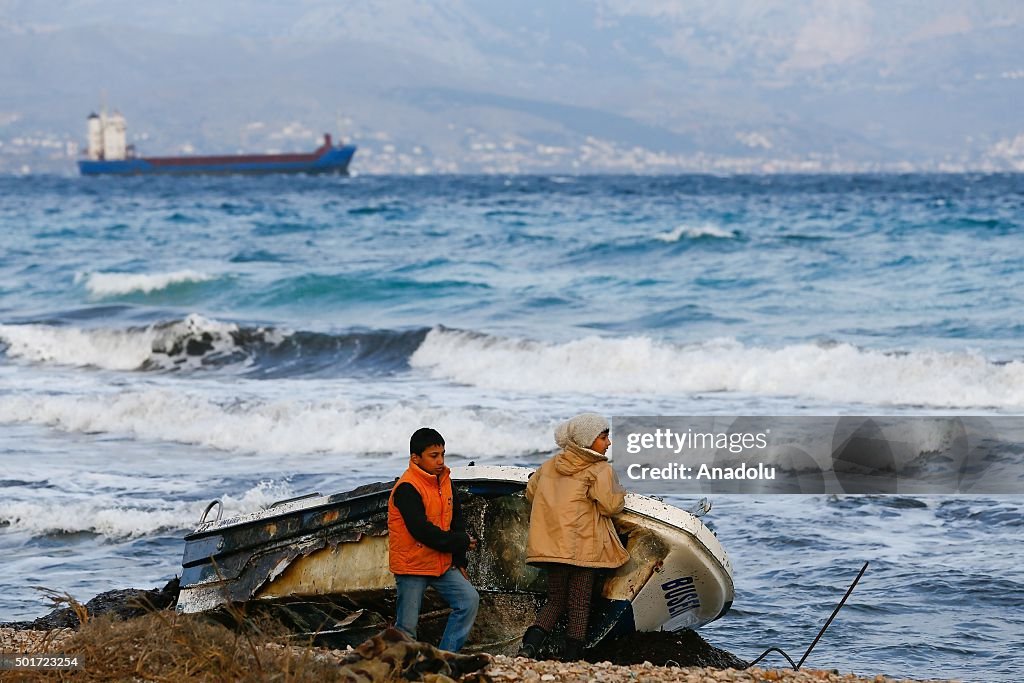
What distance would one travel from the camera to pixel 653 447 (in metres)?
12.6

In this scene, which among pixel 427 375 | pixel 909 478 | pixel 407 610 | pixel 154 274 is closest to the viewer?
pixel 407 610

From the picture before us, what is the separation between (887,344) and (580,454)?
13.7m

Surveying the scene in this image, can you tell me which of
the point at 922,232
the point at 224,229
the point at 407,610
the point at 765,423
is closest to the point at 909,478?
the point at 765,423

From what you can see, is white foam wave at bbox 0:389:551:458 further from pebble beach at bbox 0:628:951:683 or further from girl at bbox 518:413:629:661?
pebble beach at bbox 0:628:951:683

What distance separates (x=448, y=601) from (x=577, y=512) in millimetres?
744

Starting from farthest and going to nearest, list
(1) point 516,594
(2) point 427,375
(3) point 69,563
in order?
(2) point 427,375 < (3) point 69,563 < (1) point 516,594

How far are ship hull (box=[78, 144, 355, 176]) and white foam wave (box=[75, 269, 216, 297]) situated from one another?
78494 millimetres

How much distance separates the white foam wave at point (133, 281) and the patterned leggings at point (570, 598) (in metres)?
23.6

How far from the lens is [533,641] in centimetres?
607

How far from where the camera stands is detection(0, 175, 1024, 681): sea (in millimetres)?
8102

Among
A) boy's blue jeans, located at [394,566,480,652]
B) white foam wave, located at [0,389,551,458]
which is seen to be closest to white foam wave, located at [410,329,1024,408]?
white foam wave, located at [0,389,551,458]

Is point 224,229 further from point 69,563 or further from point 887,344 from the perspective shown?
point 69,563

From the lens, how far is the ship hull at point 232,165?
106500mm

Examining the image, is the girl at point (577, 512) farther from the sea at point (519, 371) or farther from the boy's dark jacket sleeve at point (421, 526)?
the sea at point (519, 371)
